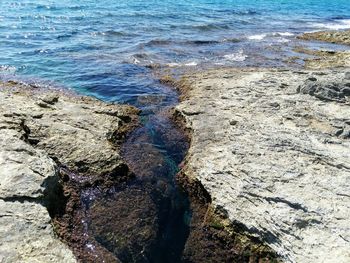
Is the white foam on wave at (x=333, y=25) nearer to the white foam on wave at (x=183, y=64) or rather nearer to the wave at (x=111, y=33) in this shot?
the wave at (x=111, y=33)

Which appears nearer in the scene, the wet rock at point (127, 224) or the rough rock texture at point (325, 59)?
the wet rock at point (127, 224)

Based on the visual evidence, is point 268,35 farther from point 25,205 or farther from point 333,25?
point 25,205

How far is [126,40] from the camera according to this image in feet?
106

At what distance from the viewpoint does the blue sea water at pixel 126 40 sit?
22562 mm

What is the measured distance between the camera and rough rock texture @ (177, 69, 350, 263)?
33.6ft

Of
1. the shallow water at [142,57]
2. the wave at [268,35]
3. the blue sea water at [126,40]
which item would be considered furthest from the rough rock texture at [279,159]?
the wave at [268,35]

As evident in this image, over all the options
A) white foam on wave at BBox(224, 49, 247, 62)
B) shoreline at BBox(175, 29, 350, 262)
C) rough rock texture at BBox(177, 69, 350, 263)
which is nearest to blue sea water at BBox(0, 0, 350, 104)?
white foam on wave at BBox(224, 49, 247, 62)

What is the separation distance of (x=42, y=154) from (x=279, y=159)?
305 inches

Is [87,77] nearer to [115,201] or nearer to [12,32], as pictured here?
[115,201]

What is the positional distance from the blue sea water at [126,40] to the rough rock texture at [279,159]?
542 cm

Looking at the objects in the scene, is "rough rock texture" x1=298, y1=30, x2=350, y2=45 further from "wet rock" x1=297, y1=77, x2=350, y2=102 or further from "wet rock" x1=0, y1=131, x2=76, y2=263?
"wet rock" x1=0, y1=131, x2=76, y2=263

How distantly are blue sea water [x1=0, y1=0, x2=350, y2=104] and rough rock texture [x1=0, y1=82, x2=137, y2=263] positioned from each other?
3681mm

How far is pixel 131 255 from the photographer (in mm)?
10320

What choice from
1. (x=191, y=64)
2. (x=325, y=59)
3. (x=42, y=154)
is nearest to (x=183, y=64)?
(x=191, y=64)
